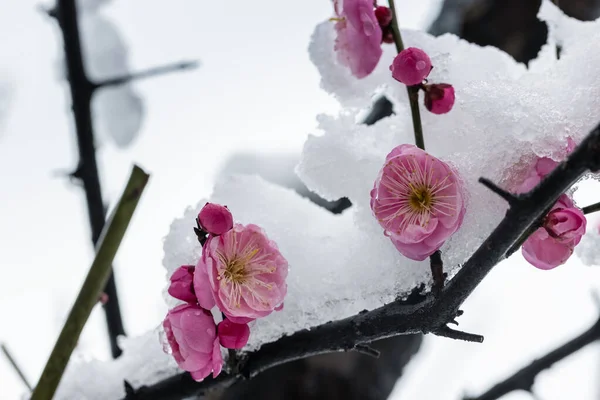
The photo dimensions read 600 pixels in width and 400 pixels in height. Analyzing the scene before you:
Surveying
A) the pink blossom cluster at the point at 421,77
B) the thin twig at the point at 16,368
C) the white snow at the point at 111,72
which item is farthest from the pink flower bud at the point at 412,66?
the white snow at the point at 111,72

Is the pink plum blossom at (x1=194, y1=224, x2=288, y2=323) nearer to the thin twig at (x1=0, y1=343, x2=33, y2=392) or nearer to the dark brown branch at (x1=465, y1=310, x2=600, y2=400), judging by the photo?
the thin twig at (x1=0, y1=343, x2=33, y2=392)

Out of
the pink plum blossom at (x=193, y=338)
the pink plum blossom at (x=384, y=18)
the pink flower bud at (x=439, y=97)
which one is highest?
the pink plum blossom at (x=384, y=18)

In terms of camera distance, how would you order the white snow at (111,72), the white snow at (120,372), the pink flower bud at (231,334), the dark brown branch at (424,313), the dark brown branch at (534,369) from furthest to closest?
the white snow at (111,72), the dark brown branch at (534,369), the white snow at (120,372), the pink flower bud at (231,334), the dark brown branch at (424,313)

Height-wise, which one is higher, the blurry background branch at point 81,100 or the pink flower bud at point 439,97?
the pink flower bud at point 439,97

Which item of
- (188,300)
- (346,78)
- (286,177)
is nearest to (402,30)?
(346,78)

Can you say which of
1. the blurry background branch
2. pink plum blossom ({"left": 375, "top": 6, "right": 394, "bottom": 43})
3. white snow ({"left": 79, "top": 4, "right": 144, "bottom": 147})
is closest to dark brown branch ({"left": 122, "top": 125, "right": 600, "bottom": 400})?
pink plum blossom ({"left": 375, "top": 6, "right": 394, "bottom": 43})

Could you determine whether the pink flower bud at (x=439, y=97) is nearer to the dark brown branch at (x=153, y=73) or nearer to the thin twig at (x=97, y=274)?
the thin twig at (x=97, y=274)
